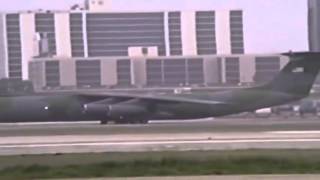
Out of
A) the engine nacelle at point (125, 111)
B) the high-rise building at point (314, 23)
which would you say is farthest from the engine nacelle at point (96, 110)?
the high-rise building at point (314, 23)

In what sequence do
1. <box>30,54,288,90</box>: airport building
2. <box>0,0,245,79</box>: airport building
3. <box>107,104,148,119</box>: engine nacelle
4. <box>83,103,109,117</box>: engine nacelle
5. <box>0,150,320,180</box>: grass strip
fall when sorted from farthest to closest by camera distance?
→ 1. <box>0,0,245,79</box>: airport building
2. <box>30,54,288,90</box>: airport building
3. <box>107,104,148,119</box>: engine nacelle
4. <box>83,103,109,117</box>: engine nacelle
5. <box>0,150,320,180</box>: grass strip

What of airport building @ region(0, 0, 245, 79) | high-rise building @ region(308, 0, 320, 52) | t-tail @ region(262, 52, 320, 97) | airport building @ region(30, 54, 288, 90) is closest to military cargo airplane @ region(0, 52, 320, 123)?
t-tail @ region(262, 52, 320, 97)

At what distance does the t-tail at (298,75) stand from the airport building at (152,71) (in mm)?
48086

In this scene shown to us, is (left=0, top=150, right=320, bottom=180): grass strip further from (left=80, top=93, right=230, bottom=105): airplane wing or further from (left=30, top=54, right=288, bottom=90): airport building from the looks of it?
(left=30, top=54, right=288, bottom=90): airport building

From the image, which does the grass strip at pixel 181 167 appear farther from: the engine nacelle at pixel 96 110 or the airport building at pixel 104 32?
the airport building at pixel 104 32

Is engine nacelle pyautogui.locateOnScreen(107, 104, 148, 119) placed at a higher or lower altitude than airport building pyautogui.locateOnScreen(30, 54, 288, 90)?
lower

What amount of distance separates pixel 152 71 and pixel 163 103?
179 ft

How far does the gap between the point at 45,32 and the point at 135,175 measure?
4277 inches

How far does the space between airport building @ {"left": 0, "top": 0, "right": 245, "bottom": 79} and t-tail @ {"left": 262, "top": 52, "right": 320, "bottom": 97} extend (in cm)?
6733

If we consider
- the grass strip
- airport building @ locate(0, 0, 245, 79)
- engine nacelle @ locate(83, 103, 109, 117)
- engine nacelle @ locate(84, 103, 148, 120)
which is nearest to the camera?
the grass strip

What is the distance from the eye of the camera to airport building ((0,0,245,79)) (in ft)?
399

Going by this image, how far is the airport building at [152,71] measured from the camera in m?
104

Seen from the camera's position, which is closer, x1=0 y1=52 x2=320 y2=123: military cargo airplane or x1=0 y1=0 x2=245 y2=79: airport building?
x1=0 y1=52 x2=320 y2=123: military cargo airplane

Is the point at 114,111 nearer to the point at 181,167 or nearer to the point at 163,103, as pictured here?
the point at 163,103
